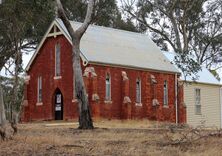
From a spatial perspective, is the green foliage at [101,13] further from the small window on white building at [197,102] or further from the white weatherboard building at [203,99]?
→ the small window on white building at [197,102]

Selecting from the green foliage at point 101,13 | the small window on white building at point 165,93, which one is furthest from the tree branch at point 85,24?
the small window on white building at point 165,93

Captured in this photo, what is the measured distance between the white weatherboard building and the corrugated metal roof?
8.22ft

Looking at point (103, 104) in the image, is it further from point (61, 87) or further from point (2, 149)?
point (2, 149)

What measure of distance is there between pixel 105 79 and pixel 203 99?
42.7ft

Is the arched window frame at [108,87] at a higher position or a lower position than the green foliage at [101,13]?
lower

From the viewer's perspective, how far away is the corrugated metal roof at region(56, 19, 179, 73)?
42.2m

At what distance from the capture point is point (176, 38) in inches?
2574

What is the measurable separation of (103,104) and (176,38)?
2617 centimetres

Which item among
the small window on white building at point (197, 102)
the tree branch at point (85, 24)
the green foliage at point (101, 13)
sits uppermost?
the green foliage at point (101, 13)

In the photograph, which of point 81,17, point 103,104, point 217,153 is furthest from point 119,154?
point 81,17

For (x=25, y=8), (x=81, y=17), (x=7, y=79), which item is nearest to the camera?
(x=25, y=8)

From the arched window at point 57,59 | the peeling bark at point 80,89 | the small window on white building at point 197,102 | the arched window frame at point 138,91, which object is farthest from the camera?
the small window on white building at point 197,102

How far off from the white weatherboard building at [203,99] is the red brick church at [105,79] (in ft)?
4.92

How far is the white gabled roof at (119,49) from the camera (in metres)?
42.1
